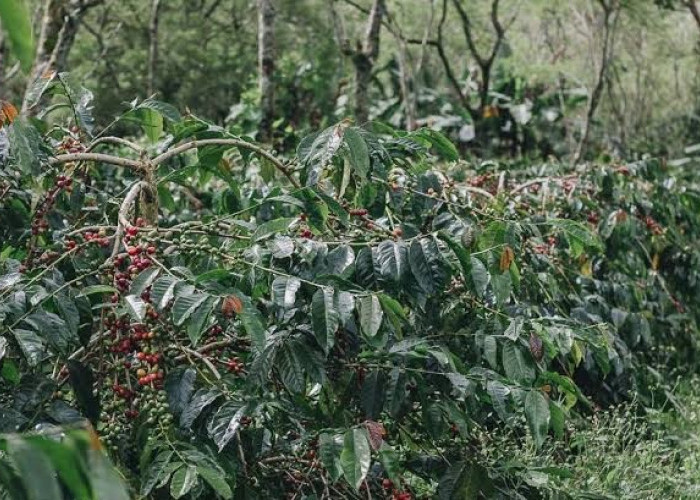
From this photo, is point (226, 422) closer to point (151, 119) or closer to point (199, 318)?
point (199, 318)

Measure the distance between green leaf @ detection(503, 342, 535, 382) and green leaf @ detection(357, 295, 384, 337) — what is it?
496 mm

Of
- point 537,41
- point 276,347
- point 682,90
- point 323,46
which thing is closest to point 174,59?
point 323,46

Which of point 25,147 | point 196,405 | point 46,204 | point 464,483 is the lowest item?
point 464,483

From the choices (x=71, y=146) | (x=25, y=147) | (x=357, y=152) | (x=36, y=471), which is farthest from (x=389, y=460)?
(x=71, y=146)

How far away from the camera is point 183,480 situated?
2213 millimetres

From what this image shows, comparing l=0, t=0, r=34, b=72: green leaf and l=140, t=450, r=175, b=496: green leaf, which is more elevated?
l=0, t=0, r=34, b=72: green leaf

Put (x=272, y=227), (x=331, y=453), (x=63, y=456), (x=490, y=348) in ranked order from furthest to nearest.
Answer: (x=490, y=348)
(x=272, y=227)
(x=331, y=453)
(x=63, y=456)

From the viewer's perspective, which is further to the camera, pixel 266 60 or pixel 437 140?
pixel 266 60

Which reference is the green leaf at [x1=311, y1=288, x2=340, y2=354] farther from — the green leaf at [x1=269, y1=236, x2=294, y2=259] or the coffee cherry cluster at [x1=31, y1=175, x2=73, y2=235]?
the coffee cherry cluster at [x1=31, y1=175, x2=73, y2=235]

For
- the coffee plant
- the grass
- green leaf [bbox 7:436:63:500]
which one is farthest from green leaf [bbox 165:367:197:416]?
green leaf [bbox 7:436:63:500]

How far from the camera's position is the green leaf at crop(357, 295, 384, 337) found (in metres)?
2.49

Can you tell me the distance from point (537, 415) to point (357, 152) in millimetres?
901

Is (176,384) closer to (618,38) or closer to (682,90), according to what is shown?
(618,38)

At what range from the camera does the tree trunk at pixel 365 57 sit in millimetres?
8836
